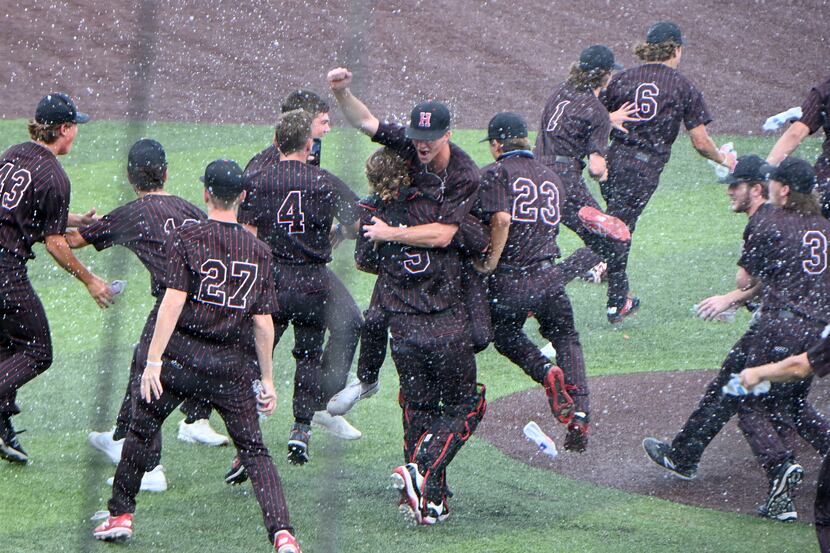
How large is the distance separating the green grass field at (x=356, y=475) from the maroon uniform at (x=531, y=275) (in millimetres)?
613

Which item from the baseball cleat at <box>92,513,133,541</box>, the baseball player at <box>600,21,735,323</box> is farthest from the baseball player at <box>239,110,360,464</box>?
the baseball player at <box>600,21,735,323</box>

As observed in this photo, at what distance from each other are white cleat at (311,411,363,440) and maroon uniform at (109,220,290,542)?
1580 mm

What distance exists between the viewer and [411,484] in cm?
530

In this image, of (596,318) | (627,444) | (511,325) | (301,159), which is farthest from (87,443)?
(596,318)

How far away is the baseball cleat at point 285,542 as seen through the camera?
4738mm

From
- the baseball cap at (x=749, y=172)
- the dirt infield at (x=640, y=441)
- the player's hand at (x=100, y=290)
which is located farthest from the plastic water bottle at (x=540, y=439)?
the player's hand at (x=100, y=290)

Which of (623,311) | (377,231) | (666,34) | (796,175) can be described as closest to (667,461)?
(796,175)

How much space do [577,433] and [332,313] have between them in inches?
57.0

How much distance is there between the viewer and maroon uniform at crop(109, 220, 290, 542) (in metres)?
4.80

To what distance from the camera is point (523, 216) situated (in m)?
5.95

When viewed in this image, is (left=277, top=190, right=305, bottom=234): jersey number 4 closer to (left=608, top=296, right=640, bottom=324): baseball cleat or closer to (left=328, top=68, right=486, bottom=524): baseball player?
(left=328, top=68, right=486, bottom=524): baseball player

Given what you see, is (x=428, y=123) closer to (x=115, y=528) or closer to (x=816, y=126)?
(x=115, y=528)

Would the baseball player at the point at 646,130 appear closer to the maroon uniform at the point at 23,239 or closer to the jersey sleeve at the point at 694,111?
the jersey sleeve at the point at 694,111

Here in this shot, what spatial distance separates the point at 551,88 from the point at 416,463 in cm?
1076
